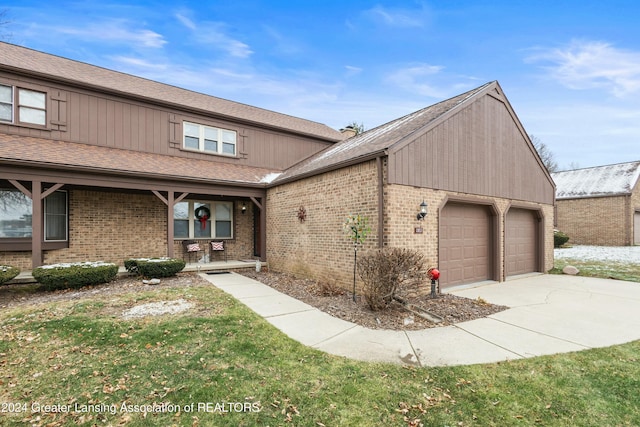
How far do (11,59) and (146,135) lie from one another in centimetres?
414

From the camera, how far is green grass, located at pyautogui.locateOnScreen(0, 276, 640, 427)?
2635 mm

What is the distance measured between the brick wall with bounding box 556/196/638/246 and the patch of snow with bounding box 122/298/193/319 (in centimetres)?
2749

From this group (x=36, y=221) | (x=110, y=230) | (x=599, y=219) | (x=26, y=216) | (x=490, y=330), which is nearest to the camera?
(x=490, y=330)

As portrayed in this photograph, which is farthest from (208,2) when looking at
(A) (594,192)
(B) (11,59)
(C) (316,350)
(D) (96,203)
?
(A) (594,192)

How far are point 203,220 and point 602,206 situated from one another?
88.6ft

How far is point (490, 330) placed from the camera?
4695 mm

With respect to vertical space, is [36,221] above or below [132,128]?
below

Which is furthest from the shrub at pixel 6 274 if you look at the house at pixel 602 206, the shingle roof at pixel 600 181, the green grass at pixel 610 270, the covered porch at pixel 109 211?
the shingle roof at pixel 600 181

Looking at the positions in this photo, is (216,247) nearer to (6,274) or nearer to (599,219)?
(6,274)

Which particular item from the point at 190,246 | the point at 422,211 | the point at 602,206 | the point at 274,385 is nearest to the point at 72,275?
the point at 190,246

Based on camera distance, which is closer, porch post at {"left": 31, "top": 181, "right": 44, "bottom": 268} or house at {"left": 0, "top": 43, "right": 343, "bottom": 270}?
porch post at {"left": 31, "top": 181, "right": 44, "bottom": 268}

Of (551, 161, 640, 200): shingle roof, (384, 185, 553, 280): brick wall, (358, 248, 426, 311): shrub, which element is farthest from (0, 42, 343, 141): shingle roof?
(551, 161, 640, 200): shingle roof

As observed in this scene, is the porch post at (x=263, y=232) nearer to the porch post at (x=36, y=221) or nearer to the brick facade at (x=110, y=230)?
the brick facade at (x=110, y=230)

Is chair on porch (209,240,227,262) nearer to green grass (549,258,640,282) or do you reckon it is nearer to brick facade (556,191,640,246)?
green grass (549,258,640,282)
